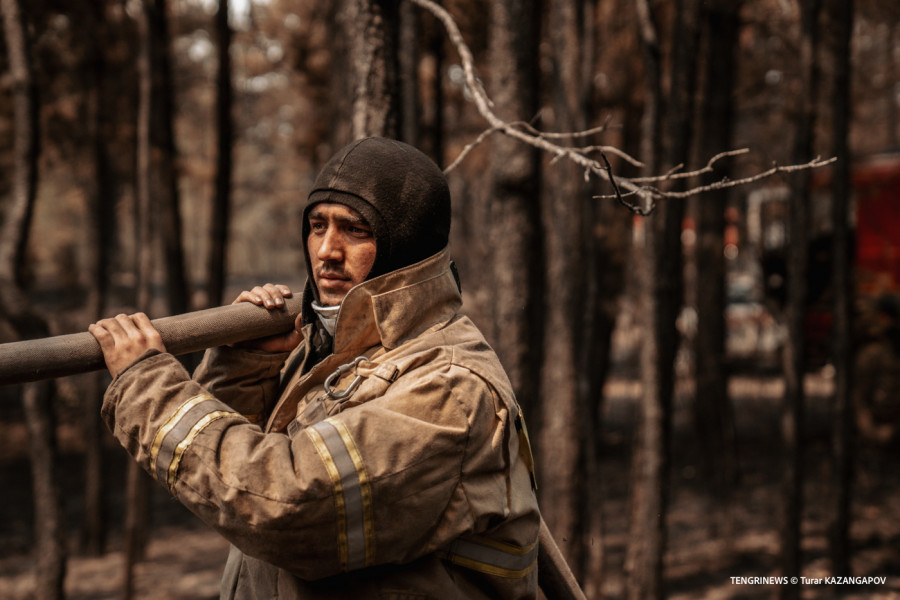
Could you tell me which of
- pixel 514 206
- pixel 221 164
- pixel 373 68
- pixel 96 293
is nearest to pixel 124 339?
pixel 373 68

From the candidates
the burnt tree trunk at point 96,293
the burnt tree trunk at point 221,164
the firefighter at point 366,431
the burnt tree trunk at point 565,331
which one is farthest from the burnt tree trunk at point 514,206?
the burnt tree trunk at point 96,293

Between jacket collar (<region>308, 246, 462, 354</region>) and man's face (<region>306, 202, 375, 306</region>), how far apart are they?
10 cm

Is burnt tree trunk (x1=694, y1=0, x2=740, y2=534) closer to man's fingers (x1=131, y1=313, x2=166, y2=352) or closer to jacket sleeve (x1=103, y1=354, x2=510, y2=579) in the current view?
jacket sleeve (x1=103, y1=354, x2=510, y2=579)

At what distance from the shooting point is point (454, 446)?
5.61 ft

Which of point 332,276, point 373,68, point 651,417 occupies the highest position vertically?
point 373,68

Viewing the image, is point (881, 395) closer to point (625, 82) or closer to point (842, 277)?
point (842, 277)

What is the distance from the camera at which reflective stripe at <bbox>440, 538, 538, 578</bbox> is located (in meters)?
1.86

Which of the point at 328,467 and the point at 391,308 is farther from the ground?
the point at 391,308

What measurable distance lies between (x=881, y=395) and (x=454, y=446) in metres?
10.1

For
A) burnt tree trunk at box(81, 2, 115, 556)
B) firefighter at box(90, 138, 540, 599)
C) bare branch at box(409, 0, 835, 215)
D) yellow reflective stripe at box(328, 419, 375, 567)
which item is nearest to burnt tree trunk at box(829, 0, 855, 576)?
bare branch at box(409, 0, 835, 215)

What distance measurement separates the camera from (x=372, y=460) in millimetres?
1644

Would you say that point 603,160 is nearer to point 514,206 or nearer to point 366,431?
point 366,431

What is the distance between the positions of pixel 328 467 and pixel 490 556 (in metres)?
0.50

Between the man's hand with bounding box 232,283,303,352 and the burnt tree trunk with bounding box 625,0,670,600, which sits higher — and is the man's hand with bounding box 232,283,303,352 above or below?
above
